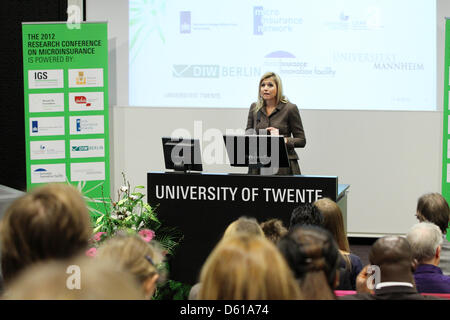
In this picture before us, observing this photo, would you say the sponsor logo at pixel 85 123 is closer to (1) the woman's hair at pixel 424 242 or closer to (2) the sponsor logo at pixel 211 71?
(2) the sponsor logo at pixel 211 71

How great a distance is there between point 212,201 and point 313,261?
2.46m

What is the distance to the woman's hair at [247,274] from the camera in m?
1.26

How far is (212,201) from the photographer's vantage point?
Answer: 13.7ft

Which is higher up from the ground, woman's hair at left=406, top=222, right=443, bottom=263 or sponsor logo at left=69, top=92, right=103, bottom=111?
sponsor logo at left=69, top=92, right=103, bottom=111

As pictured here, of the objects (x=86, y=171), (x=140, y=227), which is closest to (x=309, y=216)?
(x=140, y=227)

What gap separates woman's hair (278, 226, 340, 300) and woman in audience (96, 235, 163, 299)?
1.24 feet

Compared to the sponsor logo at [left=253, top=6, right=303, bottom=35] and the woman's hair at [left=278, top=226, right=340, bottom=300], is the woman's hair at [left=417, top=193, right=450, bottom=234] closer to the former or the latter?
the woman's hair at [left=278, top=226, right=340, bottom=300]

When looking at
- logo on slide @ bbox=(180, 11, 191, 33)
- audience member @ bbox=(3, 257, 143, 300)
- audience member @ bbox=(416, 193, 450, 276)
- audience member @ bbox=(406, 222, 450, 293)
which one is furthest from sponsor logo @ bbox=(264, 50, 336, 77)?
audience member @ bbox=(3, 257, 143, 300)

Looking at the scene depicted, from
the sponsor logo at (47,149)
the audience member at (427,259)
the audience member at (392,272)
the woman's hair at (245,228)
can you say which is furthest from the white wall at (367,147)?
the audience member at (392,272)

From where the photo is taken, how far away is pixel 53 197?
4.94 feet

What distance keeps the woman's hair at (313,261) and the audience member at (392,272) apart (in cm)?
28

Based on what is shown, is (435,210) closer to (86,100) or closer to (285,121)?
(285,121)

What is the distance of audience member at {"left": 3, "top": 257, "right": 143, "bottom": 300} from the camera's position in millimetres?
988
